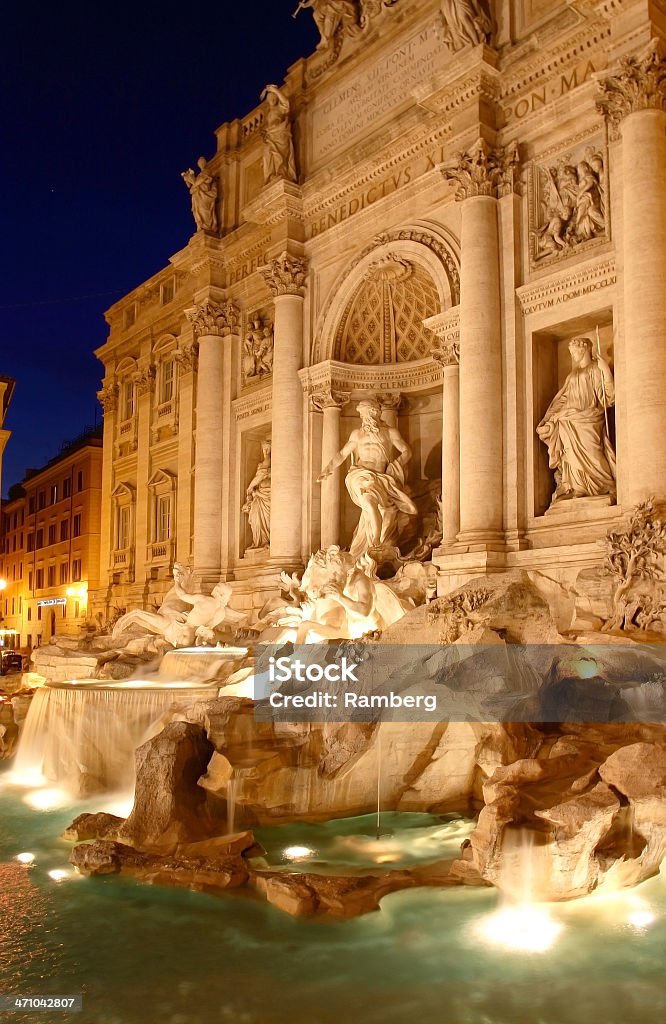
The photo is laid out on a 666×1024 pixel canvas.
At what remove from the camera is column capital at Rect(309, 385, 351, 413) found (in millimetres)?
18438

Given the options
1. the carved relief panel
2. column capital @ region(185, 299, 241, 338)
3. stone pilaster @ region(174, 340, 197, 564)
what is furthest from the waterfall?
column capital @ region(185, 299, 241, 338)

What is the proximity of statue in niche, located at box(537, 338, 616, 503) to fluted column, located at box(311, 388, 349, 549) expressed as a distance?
528 centimetres

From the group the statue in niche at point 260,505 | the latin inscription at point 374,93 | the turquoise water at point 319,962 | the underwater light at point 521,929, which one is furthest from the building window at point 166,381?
the underwater light at point 521,929

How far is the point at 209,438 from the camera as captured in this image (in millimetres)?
21656

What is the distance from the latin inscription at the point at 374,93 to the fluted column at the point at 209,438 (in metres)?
4.67

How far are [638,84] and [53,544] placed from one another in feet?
113

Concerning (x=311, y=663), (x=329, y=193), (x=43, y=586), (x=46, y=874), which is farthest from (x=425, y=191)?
(x=43, y=586)

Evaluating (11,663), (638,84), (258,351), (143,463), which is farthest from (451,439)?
(11,663)

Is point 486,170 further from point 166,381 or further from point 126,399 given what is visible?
point 126,399

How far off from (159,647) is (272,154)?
35.6ft

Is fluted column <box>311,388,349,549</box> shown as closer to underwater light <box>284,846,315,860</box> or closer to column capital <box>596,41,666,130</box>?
column capital <box>596,41,666,130</box>

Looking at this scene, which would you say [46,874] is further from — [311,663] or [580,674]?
[580,674]

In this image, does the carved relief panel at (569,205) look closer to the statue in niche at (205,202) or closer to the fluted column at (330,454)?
the fluted column at (330,454)

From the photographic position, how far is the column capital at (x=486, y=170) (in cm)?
1483
